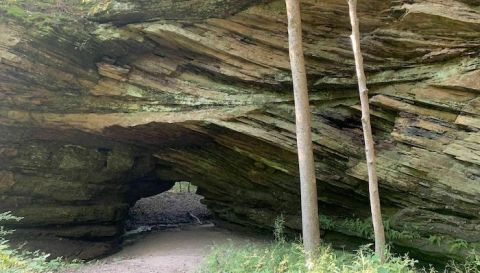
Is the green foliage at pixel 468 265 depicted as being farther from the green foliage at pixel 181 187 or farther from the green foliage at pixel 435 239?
the green foliage at pixel 181 187

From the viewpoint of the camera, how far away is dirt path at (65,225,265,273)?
1102cm

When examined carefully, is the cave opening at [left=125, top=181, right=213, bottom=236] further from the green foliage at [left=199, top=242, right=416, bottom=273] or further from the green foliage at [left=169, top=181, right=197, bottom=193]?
the green foliage at [left=199, top=242, right=416, bottom=273]

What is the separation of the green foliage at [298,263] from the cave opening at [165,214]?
36.0 ft

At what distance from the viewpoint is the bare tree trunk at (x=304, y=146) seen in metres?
8.65

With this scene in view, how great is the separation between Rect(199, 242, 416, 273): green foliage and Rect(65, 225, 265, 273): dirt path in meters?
0.87

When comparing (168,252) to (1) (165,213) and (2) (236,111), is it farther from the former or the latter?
(1) (165,213)

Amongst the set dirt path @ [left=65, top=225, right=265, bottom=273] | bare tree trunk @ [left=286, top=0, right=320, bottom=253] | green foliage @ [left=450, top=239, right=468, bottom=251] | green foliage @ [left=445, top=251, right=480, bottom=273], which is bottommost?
dirt path @ [left=65, top=225, right=265, bottom=273]

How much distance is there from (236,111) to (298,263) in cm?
546

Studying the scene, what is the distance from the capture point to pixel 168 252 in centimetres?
1409

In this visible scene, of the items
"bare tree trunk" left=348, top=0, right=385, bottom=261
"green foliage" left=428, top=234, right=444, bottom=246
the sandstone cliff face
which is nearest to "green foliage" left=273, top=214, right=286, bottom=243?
the sandstone cliff face

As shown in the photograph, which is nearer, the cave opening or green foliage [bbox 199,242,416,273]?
green foliage [bbox 199,242,416,273]

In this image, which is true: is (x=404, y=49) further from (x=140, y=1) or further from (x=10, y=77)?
(x=10, y=77)

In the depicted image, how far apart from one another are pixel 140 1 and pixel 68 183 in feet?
26.6

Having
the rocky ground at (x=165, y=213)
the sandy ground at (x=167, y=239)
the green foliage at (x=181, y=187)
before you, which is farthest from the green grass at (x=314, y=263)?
the green foliage at (x=181, y=187)
